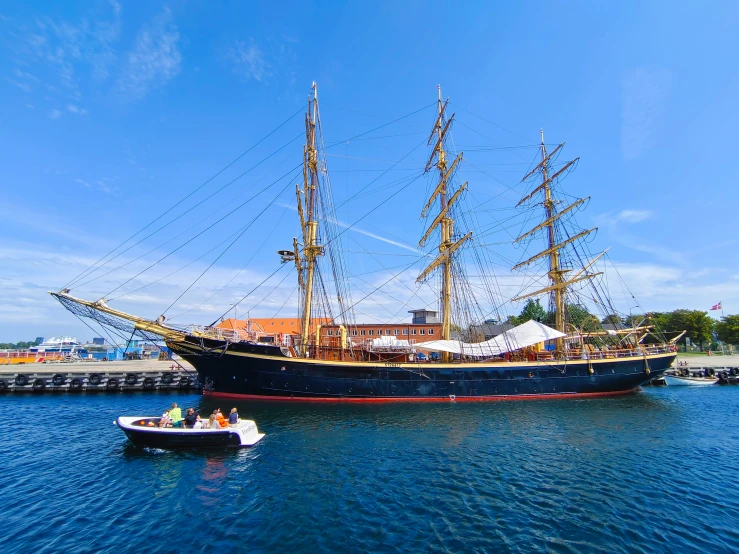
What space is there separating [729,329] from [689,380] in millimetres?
42620

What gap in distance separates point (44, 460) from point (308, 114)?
31.7 m

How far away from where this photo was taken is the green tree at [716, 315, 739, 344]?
216ft

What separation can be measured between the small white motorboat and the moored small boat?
4563cm

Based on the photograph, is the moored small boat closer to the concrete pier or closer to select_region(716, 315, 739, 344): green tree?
the concrete pier

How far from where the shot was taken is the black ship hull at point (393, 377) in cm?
2630

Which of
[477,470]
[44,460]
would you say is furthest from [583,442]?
[44,460]

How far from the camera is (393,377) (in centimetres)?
2805

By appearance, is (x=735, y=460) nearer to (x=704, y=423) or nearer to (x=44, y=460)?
(x=704, y=423)

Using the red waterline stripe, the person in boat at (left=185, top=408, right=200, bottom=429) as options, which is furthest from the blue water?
the red waterline stripe

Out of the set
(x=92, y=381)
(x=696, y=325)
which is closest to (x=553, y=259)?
(x=92, y=381)

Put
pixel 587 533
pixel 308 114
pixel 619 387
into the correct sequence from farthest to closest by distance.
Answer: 1. pixel 308 114
2. pixel 619 387
3. pixel 587 533

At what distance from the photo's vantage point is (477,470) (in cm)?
1341

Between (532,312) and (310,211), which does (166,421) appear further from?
(532,312)

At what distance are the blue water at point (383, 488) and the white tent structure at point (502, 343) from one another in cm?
951
